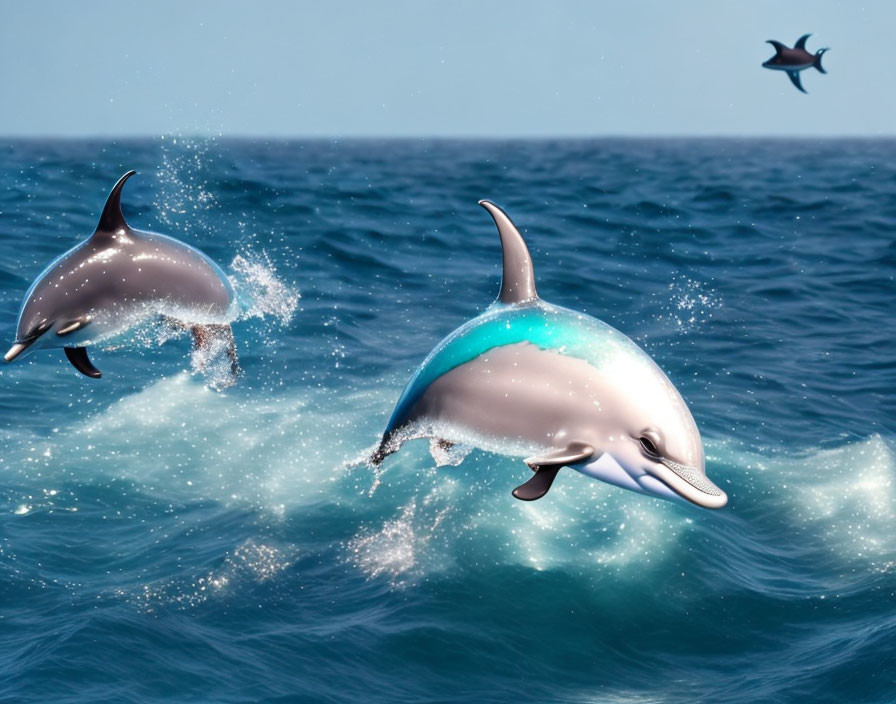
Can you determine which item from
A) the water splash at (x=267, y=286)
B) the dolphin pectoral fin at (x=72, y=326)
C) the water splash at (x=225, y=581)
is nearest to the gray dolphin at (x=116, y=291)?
the dolphin pectoral fin at (x=72, y=326)

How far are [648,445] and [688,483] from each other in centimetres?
39

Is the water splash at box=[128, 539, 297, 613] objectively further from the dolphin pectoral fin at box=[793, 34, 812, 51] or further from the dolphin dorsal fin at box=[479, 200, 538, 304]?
the dolphin pectoral fin at box=[793, 34, 812, 51]

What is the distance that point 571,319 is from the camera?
682 cm

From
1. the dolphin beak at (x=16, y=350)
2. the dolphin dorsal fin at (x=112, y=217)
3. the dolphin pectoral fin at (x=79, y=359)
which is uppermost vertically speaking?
the dolphin dorsal fin at (x=112, y=217)

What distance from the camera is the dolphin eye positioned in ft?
20.6

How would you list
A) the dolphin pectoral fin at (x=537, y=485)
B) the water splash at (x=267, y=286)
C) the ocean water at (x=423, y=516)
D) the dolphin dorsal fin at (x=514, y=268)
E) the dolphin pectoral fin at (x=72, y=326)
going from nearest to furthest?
the dolphin pectoral fin at (x=537, y=485), the dolphin dorsal fin at (x=514, y=268), the dolphin pectoral fin at (x=72, y=326), the ocean water at (x=423, y=516), the water splash at (x=267, y=286)

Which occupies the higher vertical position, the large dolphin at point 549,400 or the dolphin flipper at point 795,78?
the dolphin flipper at point 795,78

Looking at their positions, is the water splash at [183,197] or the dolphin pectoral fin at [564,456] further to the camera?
the water splash at [183,197]

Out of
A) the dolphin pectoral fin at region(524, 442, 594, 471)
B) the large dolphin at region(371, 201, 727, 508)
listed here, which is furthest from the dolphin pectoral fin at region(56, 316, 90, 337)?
the dolphin pectoral fin at region(524, 442, 594, 471)

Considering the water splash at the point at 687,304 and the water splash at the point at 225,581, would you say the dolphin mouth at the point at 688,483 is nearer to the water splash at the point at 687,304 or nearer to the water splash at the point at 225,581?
the water splash at the point at 225,581

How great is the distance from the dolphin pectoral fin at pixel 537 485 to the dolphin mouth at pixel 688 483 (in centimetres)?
54

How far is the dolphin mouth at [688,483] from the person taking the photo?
574cm

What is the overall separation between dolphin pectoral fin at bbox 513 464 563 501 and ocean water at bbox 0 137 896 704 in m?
3.61

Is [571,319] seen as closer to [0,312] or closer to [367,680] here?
[367,680]
